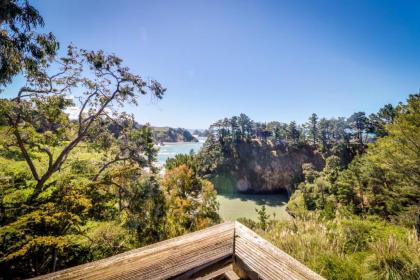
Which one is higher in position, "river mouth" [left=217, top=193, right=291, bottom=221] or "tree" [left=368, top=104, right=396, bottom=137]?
"tree" [left=368, top=104, right=396, bottom=137]

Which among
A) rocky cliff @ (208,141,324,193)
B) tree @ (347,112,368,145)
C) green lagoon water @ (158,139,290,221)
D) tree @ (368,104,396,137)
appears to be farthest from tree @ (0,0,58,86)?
tree @ (347,112,368,145)

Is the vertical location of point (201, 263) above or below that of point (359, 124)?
below

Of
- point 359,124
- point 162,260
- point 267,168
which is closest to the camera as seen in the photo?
point 162,260

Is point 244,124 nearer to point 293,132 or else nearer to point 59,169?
point 293,132

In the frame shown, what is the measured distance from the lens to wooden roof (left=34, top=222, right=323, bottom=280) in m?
0.86

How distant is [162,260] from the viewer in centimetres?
95

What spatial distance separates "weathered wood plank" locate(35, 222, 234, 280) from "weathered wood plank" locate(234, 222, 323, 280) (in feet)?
0.21

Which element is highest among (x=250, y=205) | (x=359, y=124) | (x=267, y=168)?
(x=359, y=124)

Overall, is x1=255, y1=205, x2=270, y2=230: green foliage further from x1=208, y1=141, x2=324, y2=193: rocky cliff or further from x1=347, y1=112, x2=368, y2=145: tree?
x1=347, y1=112, x2=368, y2=145: tree

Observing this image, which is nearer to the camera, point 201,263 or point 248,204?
point 201,263

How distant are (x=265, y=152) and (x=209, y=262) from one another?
47.4 m

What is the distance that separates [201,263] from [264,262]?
28 cm

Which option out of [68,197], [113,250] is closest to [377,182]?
[113,250]

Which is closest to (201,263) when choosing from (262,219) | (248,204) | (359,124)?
(262,219)
